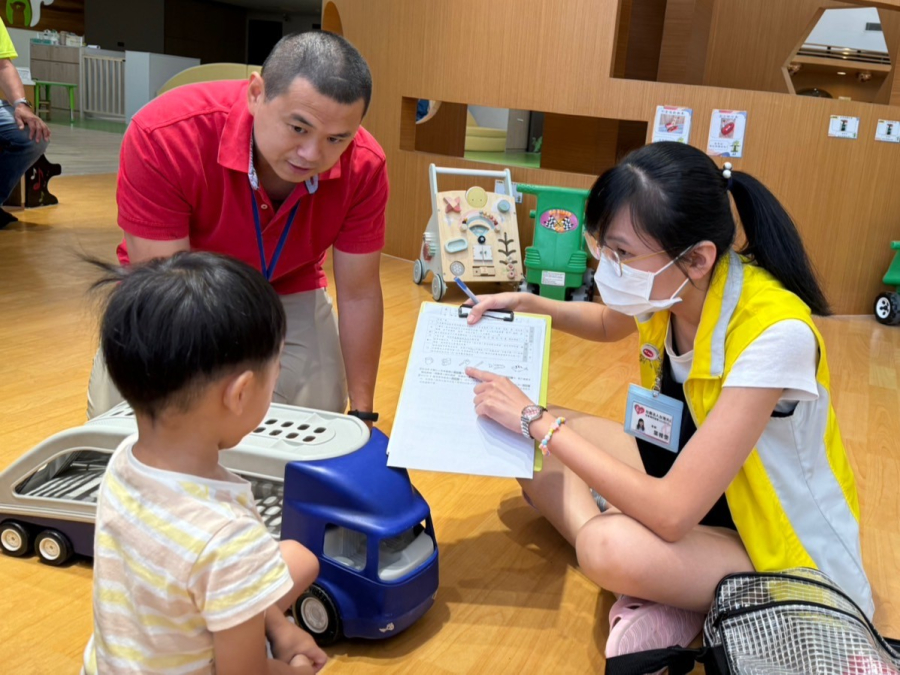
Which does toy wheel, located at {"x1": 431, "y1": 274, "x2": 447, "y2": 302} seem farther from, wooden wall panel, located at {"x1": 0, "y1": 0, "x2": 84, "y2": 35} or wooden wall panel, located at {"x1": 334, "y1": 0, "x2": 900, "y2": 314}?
wooden wall panel, located at {"x1": 0, "y1": 0, "x2": 84, "y2": 35}

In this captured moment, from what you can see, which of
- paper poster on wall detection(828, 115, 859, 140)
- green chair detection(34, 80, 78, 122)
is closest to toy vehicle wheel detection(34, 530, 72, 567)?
paper poster on wall detection(828, 115, 859, 140)

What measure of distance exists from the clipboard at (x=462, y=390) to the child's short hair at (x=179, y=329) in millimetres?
594

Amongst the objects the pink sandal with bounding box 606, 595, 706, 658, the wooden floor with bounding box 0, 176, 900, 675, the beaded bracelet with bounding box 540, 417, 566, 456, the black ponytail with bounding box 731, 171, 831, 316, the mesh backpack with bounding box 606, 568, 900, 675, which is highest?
the black ponytail with bounding box 731, 171, 831, 316

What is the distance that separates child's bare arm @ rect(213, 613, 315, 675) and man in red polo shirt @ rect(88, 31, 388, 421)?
898 millimetres

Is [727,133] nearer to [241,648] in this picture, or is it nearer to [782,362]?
[782,362]

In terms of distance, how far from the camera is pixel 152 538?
87 cm

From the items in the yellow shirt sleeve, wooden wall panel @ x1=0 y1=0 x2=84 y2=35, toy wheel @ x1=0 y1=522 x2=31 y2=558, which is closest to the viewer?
toy wheel @ x1=0 y1=522 x2=31 y2=558

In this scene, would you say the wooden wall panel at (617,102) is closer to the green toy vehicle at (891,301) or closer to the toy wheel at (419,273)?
the green toy vehicle at (891,301)

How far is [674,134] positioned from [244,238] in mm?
2749

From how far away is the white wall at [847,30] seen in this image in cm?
624

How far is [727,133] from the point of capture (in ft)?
13.1

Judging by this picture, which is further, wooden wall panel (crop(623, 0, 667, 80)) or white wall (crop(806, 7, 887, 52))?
white wall (crop(806, 7, 887, 52))

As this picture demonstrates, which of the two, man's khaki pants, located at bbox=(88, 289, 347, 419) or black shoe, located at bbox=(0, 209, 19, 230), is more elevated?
man's khaki pants, located at bbox=(88, 289, 347, 419)

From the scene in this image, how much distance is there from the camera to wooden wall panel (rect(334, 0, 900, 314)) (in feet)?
13.0
